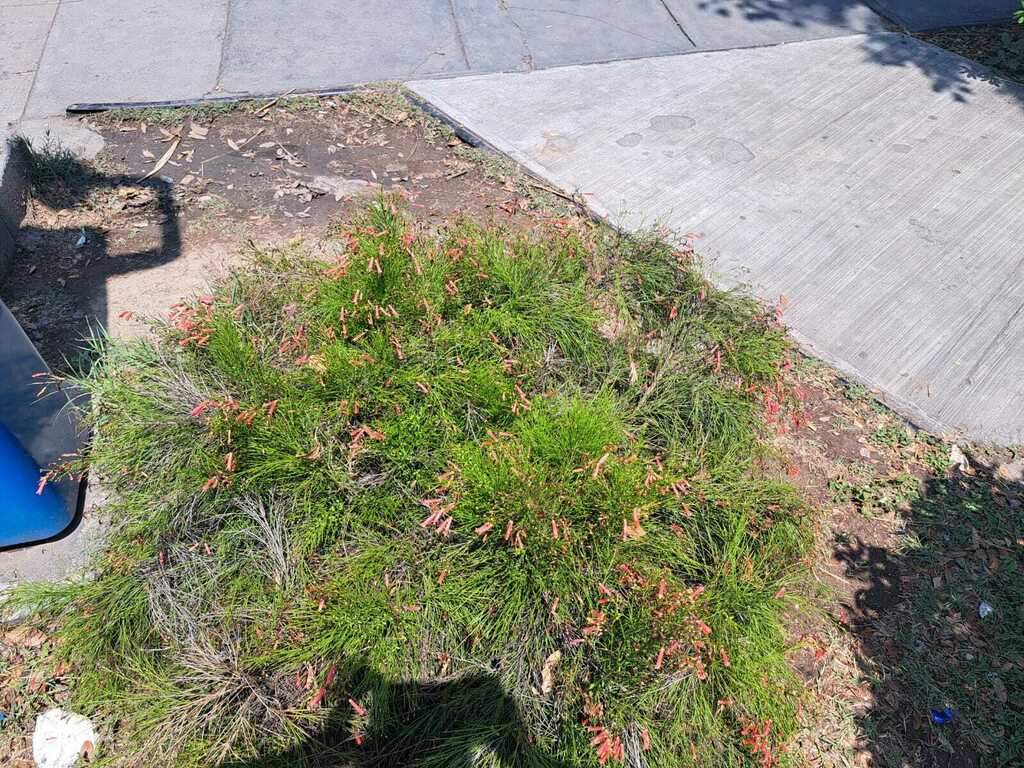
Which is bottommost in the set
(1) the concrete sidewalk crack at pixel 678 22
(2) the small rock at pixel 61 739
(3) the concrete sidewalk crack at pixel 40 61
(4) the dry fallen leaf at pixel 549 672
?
(2) the small rock at pixel 61 739

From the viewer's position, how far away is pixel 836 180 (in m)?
5.02

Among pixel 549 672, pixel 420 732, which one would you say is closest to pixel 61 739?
pixel 420 732

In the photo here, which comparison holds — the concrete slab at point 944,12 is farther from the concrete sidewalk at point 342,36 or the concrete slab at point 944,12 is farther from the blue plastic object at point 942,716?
the blue plastic object at point 942,716

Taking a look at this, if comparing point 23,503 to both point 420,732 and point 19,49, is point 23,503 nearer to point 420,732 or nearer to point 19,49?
point 420,732

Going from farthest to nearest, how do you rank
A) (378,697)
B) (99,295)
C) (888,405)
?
(99,295)
(888,405)
(378,697)

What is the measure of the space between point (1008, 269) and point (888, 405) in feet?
5.07

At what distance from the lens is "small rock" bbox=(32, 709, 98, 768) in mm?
2496

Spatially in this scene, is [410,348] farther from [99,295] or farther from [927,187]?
[927,187]

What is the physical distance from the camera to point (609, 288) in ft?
12.5

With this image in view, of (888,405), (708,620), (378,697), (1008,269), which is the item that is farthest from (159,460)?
(1008,269)

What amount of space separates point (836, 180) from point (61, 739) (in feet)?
17.7

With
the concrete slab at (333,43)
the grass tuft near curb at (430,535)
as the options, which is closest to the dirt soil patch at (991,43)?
the concrete slab at (333,43)

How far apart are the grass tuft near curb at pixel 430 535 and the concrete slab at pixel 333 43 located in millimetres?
3068

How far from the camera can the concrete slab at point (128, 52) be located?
18.2 feet
